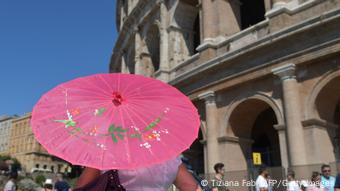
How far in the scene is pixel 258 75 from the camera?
12359mm

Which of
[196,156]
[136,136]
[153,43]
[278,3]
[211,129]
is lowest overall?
[136,136]

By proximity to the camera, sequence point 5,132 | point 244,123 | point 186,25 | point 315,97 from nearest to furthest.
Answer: point 315,97 < point 244,123 < point 186,25 < point 5,132

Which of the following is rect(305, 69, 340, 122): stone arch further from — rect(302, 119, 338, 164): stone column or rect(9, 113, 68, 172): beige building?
rect(9, 113, 68, 172): beige building

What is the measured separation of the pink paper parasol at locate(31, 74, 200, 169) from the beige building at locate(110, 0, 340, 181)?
8.65 meters

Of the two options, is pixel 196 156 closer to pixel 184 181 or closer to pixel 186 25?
pixel 186 25

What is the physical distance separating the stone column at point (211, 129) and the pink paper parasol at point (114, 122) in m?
11.4

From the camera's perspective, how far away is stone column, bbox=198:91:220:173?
13.4 m

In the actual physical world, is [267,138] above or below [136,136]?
above

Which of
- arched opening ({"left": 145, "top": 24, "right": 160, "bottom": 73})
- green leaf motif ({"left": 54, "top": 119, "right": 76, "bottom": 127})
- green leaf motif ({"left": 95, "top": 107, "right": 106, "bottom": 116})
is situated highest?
arched opening ({"left": 145, "top": 24, "right": 160, "bottom": 73})

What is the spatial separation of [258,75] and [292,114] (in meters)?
1.81

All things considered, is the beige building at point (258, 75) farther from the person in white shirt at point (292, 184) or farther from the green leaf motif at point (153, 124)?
the green leaf motif at point (153, 124)

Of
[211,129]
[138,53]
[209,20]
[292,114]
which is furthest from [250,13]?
[292,114]

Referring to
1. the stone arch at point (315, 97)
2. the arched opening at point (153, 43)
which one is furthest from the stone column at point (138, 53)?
the stone arch at point (315, 97)

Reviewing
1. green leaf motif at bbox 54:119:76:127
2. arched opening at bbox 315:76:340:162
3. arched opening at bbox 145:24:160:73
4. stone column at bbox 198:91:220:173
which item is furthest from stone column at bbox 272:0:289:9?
green leaf motif at bbox 54:119:76:127
